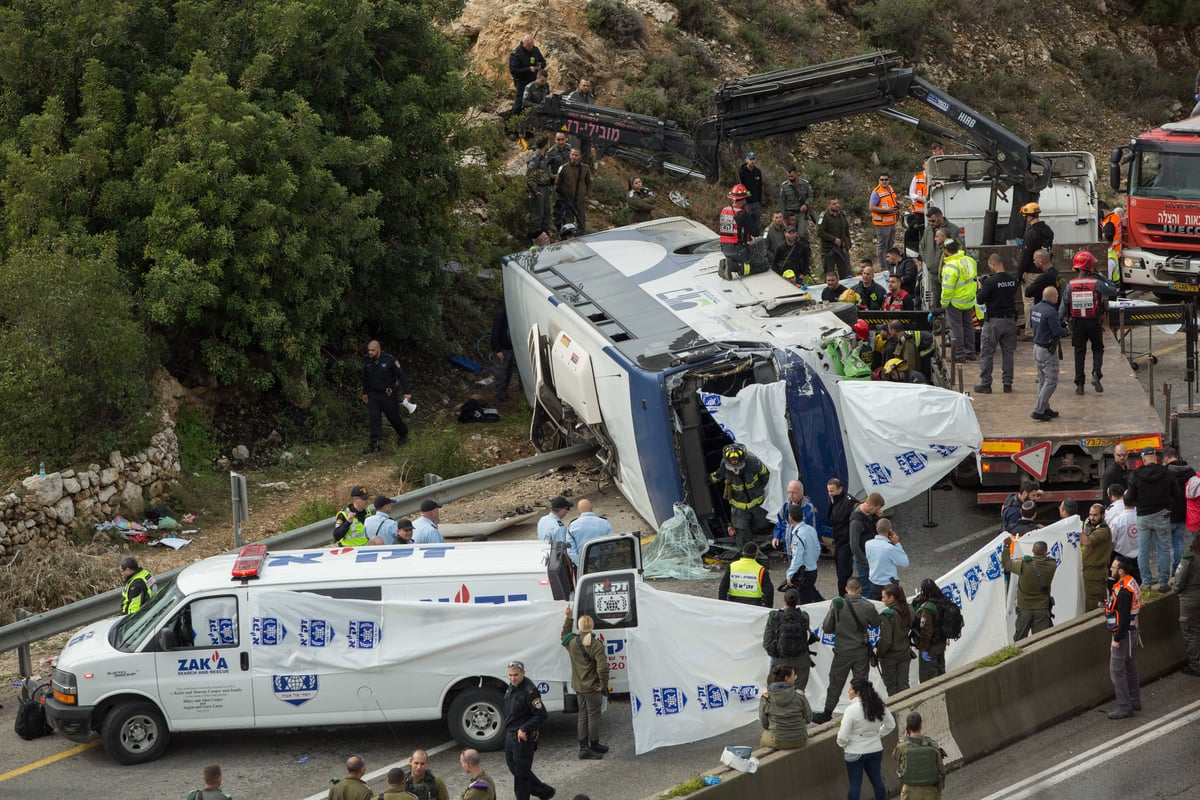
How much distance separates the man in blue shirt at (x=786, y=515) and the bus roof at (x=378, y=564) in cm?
264

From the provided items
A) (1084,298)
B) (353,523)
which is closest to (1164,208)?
(1084,298)

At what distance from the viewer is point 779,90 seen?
22078mm

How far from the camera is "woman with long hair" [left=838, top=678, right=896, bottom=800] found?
1147 centimetres

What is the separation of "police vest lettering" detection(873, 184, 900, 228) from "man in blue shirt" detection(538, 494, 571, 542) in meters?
11.7

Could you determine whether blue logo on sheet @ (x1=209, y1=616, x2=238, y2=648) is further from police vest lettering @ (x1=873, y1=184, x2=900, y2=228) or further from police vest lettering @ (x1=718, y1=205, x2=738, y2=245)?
police vest lettering @ (x1=873, y1=184, x2=900, y2=228)

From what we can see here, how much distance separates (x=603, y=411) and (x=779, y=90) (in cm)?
654

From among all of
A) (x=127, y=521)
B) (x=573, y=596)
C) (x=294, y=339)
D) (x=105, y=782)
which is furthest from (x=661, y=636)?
(x=294, y=339)

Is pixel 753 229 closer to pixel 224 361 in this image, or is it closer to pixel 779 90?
pixel 779 90

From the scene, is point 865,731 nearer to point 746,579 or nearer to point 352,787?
point 746,579

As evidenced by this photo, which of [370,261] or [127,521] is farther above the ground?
[370,261]

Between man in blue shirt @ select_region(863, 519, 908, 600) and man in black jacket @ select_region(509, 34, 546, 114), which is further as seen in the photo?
man in black jacket @ select_region(509, 34, 546, 114)

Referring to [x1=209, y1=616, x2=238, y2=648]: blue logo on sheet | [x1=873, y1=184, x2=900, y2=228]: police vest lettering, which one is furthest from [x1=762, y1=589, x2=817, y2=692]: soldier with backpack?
[x1=873, y1=184, x2=900, y2=228]: police vest lettering

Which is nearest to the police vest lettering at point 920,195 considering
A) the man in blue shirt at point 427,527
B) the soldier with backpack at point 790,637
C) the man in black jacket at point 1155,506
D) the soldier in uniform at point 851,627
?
the man in black jacket at point 1155,506

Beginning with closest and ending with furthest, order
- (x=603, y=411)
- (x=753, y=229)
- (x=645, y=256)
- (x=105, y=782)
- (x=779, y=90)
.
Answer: (x=105, y=782) < (x=603, y=411) < (x=645, y=256) < (x=779, y=90) < (x=753, y=229)
